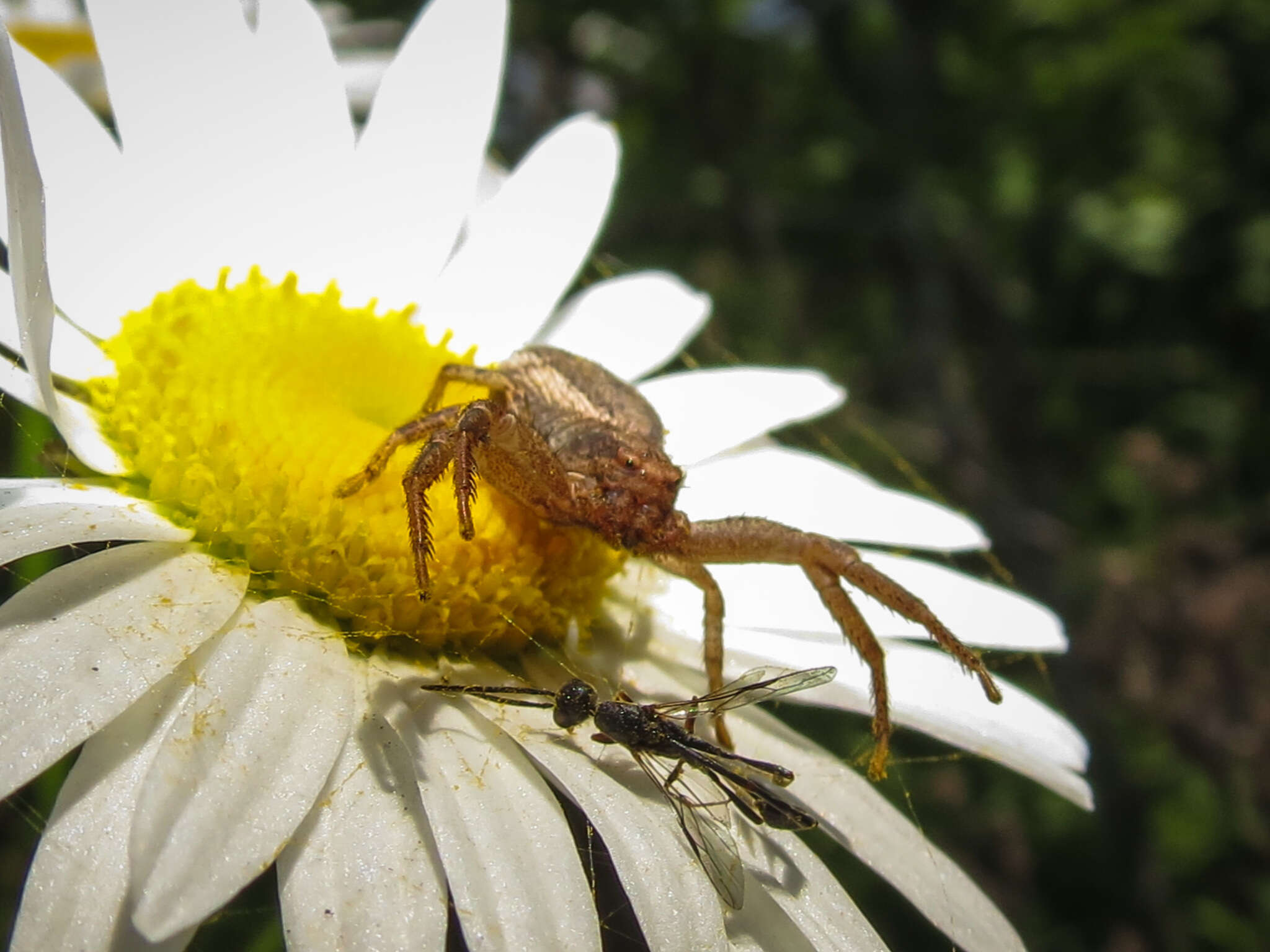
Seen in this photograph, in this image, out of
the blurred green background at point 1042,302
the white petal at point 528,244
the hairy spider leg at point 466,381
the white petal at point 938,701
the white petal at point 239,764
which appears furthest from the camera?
the blurred green background at point 1042,302

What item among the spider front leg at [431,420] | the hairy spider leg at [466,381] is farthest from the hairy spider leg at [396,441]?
the hairy spider leg at [466,381]

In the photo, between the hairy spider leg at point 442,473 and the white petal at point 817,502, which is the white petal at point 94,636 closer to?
the hairy spider leg at point 442,473

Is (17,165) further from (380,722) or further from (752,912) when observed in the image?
(752,912)

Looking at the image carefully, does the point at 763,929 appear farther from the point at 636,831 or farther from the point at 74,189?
the point at 74,189

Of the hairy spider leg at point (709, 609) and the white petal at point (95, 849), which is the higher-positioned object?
the hairy spider leg at point (709, 609)

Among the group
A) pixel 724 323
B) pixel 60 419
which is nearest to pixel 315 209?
pixel 60 419

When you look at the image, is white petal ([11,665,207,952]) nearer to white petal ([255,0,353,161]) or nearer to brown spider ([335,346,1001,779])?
brown spider ([335,346,1001,779])
